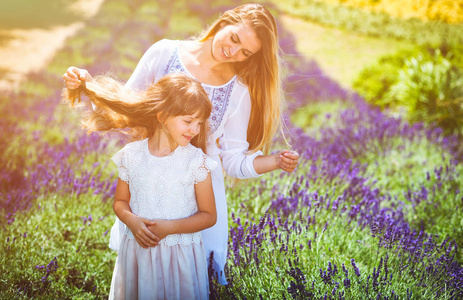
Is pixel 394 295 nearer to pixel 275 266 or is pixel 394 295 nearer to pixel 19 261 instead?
pixel 275 266

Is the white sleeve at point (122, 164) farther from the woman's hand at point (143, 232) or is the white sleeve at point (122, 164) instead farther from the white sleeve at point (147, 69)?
the white sleeve at point (147, 69)

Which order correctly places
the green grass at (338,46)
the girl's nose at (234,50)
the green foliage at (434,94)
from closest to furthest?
the girl's nose at (234,50) < the green foliage at (434,94) < the green grass at (338,46)

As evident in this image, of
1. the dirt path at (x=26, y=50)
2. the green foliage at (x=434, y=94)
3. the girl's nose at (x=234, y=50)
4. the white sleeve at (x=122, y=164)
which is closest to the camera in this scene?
the white sleeve at (x=122, y=164)

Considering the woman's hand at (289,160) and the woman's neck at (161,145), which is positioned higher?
the woman's neck at (161,145)

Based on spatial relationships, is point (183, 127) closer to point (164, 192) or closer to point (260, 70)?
point (164, 192)

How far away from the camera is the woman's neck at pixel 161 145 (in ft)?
5.74

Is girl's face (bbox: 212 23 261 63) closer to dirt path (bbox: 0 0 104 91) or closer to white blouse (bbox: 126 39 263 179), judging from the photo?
white blouse (bbox: 126 39 263 179)

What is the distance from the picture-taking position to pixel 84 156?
10.6ft

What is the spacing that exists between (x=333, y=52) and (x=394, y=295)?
8.29 m

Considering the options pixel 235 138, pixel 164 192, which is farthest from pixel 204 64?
pixel 164 192

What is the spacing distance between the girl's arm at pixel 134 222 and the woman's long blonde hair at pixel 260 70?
26.5 inches

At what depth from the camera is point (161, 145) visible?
176cm

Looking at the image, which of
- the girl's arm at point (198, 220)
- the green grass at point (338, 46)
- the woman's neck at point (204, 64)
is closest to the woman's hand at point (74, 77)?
the woman's neck at point (204, 64)

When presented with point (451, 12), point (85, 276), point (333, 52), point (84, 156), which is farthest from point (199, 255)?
point (333, 52)
